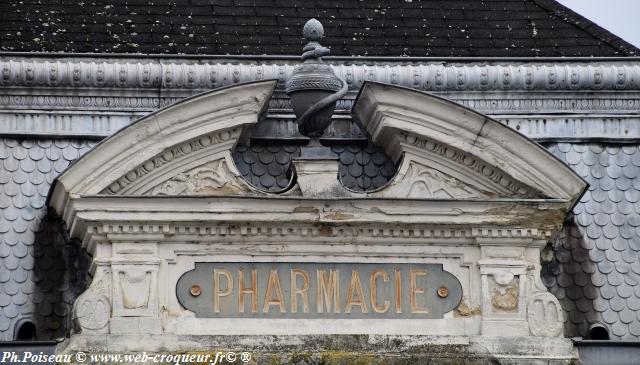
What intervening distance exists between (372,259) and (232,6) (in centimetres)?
484

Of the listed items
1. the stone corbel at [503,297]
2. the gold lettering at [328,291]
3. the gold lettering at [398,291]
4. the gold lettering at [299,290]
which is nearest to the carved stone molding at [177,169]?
the gold lettering at [299,290]

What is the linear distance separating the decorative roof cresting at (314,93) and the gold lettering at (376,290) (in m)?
1.38

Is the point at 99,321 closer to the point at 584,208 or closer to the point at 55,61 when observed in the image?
the point at 55,61

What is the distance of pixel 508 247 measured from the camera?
674 inches

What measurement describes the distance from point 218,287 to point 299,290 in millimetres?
707

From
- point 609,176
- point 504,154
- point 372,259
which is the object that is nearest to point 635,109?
point 609,176

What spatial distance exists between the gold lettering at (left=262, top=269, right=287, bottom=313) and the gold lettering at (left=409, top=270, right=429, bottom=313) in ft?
3.71

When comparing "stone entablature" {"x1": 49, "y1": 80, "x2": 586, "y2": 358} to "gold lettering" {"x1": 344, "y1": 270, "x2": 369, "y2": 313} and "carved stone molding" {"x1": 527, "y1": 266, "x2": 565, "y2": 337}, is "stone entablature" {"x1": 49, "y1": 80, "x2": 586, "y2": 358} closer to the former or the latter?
"carved stone molding" {"x1": 527, "y1": 266, "x2": 565, "y2": 337}

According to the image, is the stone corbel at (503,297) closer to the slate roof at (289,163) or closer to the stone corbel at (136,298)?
the slate roof at (289,163)

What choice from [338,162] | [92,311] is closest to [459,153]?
[338,162]

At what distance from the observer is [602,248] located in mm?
18141

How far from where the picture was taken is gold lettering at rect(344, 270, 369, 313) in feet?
55.4

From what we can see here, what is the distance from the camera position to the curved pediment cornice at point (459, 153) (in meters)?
17.0

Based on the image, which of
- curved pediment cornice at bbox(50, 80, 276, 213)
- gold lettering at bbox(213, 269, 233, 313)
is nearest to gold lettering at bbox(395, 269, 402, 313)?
gold lettering at bbox(213, 269, 233, 313)
